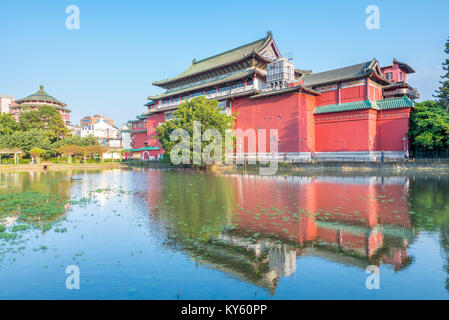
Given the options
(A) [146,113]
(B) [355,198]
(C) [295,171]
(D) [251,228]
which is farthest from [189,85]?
(D) [251,228]

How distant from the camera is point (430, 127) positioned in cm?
2627

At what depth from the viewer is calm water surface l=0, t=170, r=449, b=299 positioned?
176 inches

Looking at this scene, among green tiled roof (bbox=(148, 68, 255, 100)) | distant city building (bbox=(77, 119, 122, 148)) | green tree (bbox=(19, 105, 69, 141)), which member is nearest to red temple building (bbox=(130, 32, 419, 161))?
green tiled roof (bbox=(148, 68, 255, 100))

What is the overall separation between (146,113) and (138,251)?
49389 mm

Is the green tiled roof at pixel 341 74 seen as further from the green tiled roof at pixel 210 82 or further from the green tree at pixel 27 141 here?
the green tree at pixel 27 141

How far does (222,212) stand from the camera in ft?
32.8

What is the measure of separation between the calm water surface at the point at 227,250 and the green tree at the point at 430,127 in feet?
59.0

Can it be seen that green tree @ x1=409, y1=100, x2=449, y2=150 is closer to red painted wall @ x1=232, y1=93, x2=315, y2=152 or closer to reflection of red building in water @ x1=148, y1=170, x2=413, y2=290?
red painted wall @ x1=232, y1=93, x2=315, y2=152

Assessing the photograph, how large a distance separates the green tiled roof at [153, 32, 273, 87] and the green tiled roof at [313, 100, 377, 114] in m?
11.1

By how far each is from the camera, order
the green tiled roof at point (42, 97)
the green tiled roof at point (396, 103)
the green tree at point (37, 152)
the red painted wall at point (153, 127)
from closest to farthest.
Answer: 1. the green tiled roof at point (396, 103)
2. the green tree at point (37, 152)
3. the red painted wall at point (153, 127)
4. the green tiled roof at point (42, 97)

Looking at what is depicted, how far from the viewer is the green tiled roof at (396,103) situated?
28.8 meters

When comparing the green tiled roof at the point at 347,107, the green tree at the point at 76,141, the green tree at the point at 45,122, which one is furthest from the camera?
the green tree at the point at 45,122

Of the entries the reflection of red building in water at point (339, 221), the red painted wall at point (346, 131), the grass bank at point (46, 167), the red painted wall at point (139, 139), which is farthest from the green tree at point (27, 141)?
the reflection of red building in water at point (339, 221)

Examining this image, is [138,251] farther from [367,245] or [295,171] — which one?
[295,171]
